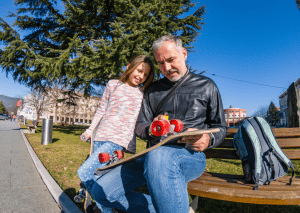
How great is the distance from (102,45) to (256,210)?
722 cm

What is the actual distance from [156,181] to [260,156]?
→ 0.98m

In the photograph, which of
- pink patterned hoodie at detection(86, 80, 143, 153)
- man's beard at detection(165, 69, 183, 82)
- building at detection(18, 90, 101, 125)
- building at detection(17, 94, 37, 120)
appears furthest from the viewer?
building at detection(17, 94, 37, 120)

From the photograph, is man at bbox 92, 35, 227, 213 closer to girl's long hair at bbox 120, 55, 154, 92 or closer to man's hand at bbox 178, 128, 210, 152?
man's hand at bbox 178, 128, 210, 152

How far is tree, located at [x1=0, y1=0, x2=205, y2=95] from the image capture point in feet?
25.6

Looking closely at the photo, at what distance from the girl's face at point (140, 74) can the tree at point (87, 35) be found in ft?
18.4

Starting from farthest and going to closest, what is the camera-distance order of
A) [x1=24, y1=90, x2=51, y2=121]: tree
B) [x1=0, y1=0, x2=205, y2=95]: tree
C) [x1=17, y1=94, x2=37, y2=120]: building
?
[x1=17, y1=94, x2=37, y2=120]: building
[x1=24, y1=90, x2=51, y2=121]: tree
[x1=0, y1=0, x2=205, y2=95]: tree

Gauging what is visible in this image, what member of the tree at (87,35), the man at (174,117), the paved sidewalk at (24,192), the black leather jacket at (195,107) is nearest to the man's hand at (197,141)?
the man at (174,117)

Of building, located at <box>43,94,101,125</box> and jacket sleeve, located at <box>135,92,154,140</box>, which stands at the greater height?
building, located at <box>43,94,101,125</box>

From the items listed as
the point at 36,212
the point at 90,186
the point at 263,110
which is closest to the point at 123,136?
the point at 90,186

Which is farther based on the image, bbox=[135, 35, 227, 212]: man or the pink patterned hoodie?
the pink patterned hoodie

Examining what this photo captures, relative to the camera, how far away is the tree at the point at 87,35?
781 cm

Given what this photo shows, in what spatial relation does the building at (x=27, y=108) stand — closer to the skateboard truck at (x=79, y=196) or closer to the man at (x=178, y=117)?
the skateboard truck at (x=79, y=196)

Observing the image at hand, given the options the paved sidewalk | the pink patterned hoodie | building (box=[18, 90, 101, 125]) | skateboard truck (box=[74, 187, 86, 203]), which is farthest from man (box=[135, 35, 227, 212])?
building (box=[18, 90, 101, 125])

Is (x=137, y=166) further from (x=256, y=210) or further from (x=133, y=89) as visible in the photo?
(x=256, y=210)
